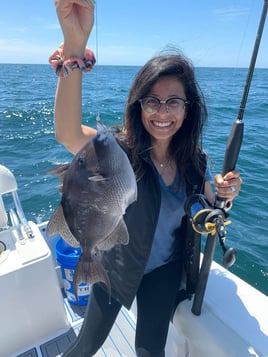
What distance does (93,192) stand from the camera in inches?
53.2

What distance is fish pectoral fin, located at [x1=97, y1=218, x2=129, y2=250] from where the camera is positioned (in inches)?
57.2

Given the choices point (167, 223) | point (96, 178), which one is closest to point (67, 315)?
point (167, 223)

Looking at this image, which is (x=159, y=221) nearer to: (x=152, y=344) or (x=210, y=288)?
(x=210, y=288)

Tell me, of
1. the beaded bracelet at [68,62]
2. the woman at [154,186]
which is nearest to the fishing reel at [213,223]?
→ the woman at [154,186]

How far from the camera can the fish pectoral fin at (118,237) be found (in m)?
1.45

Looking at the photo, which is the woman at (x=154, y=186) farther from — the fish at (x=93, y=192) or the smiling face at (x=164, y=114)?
the fish at (x=93, y=192)

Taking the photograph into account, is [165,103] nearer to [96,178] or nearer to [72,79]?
[72,79]

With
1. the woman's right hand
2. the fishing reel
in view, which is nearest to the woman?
the fishing reel

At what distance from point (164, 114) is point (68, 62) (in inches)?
26.4

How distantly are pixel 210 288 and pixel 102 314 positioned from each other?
838mm

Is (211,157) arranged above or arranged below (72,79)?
below

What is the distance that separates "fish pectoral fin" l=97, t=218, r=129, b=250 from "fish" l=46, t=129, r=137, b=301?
4cm

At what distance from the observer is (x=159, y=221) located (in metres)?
2.07

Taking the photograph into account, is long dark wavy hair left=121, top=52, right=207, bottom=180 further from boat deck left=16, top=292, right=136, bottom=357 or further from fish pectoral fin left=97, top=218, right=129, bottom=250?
boat deck left=16, top=292, right=136, bottom=357
